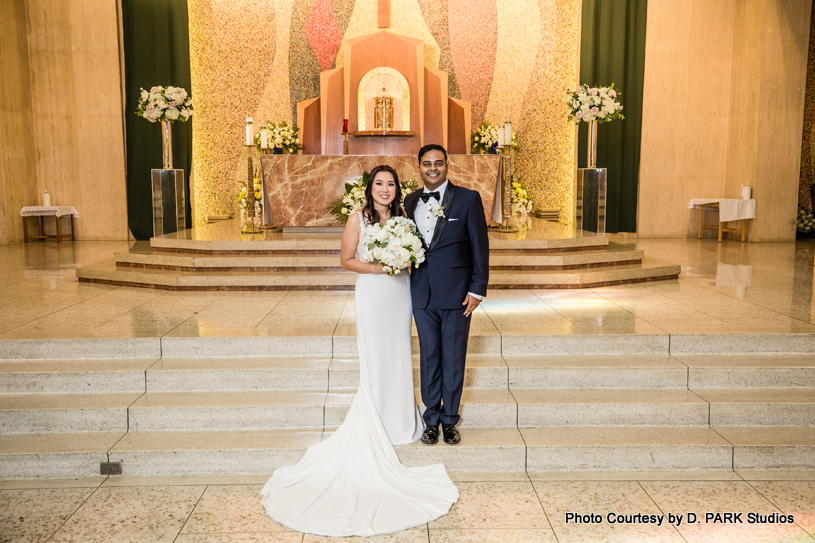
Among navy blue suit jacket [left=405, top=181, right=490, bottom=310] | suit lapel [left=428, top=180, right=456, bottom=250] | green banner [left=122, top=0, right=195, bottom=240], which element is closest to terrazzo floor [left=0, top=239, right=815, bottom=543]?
navy blue suit jacket [left=405, top=181, right=490, bottom=310]

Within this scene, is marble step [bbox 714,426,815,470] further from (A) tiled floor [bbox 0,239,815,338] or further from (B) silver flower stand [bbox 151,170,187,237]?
(B) silver flower stand [bbox 151,170,187,237]

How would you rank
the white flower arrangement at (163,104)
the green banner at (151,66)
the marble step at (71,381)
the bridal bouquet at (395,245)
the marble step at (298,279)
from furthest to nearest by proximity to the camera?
the green banner at (151,66)
the white flower arrangement at (163,104)
the marble step at (298,279)
the marble step at (71,381)
the bridal bouquet at (395,245)

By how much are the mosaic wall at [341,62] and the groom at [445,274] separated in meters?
9.59

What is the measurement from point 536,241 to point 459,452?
14.5 ft

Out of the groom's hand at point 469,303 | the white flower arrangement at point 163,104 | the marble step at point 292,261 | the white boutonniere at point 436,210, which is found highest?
the white flower arrangement at point 163,104

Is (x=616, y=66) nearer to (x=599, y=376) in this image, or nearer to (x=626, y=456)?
(x=599, y=376)

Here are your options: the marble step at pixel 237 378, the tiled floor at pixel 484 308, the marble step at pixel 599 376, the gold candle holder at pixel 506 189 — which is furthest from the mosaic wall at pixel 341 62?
the marble step at pixel 237 378

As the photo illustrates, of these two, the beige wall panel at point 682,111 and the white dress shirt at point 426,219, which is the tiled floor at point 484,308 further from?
the beige wall panel at point 682,111

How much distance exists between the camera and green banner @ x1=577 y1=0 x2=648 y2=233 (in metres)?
11.9

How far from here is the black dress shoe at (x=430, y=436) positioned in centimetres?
391

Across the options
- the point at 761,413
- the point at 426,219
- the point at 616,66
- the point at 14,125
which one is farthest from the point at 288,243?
the point at 616,66

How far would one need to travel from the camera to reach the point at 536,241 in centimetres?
788

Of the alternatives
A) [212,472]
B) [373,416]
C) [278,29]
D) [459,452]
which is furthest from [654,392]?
[278,29]

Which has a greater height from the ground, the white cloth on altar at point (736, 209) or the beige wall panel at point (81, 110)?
the beige wall panel at point (81, 110)
